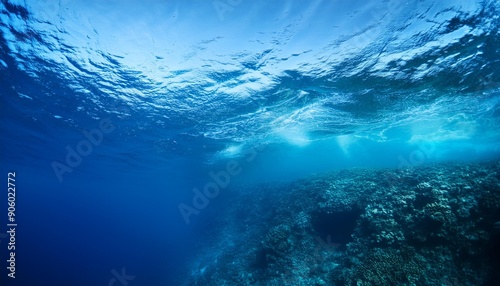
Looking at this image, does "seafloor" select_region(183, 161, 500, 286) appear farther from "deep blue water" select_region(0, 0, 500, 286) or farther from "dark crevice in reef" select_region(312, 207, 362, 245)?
"deep blue water" select_region(0, 0, 500, 286)

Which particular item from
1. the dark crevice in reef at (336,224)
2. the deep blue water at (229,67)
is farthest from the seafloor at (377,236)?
the deep blue water at (229,67)

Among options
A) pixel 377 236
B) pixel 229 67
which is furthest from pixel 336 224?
pixel 229 67

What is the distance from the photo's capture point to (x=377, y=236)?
11.3 metres

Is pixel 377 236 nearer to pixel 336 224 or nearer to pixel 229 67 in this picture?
pixel 336 224

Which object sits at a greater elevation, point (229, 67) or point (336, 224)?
point (229, 67)

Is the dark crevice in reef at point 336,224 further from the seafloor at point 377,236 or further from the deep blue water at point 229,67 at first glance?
the deep blue water at point 229,67

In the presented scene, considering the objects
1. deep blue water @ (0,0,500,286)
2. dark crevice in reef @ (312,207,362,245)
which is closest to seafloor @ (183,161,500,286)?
dark crevice in reef @ (312,207,362,245)

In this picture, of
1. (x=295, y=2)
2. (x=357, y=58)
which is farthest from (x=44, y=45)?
(x=357, y=58)

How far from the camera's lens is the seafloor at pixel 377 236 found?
9.21 m

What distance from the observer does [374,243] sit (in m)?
11.4

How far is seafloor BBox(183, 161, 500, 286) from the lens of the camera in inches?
363

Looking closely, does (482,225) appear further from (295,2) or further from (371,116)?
(371,116)

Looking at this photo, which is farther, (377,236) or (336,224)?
(336,224)

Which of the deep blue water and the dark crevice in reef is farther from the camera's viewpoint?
the dark crevice in reef
